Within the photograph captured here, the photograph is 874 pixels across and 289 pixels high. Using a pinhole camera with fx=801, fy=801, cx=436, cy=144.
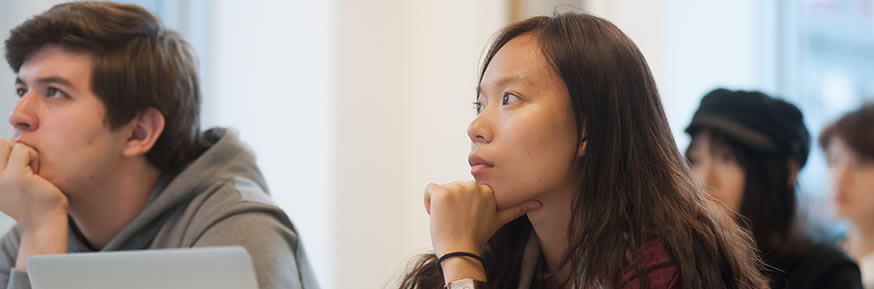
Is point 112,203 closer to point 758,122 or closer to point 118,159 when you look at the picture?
point 118,159

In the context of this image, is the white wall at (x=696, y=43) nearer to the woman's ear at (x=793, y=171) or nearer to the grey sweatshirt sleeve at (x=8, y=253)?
the woman's ear at (x=793, y=171)

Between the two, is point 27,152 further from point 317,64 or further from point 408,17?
point 408,17

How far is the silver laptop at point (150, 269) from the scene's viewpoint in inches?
35.9

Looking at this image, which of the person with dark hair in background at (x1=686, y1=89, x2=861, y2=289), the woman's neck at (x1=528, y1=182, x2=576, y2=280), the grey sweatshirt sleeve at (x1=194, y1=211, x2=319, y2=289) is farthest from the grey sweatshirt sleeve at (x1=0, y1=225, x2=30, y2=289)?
the person with dark hair in background at (x1=686, y1=89, x2=861, y2=289)

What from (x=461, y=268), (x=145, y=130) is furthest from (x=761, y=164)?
(x=145, y=130)

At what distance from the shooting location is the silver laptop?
3.00 ft

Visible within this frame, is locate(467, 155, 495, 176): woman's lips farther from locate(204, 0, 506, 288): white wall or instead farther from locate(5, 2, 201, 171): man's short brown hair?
locate(204, 0, 506, 288): white wall

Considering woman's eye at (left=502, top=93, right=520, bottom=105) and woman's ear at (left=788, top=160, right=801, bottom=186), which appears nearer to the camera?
woman's eye at (left=502, top=93, right=520, bottom=105)

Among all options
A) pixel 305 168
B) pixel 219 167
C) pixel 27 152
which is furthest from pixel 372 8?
pixel 27 152

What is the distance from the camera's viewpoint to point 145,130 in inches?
61.5

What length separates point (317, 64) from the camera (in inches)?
94.6

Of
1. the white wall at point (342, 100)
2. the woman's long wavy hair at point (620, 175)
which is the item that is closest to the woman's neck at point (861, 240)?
the white wall at point (342, 100)

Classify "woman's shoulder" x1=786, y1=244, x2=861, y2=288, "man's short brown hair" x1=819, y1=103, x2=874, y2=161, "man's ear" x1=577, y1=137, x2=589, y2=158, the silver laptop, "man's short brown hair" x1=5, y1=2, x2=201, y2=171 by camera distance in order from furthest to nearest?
"man's short brown hair" x1=819, y1=103, x2=874, y2=161 → "woman's shoulder" x1=786, y1=244, x2=861, y2=288 → "man's short brown hair" x1=5, y1=2, x2=201, y2=171 → "man's ear" x1=577, y1=137, x2=589, y2=158 → the silver laptop

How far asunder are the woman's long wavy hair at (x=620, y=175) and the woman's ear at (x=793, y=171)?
2.62ft
